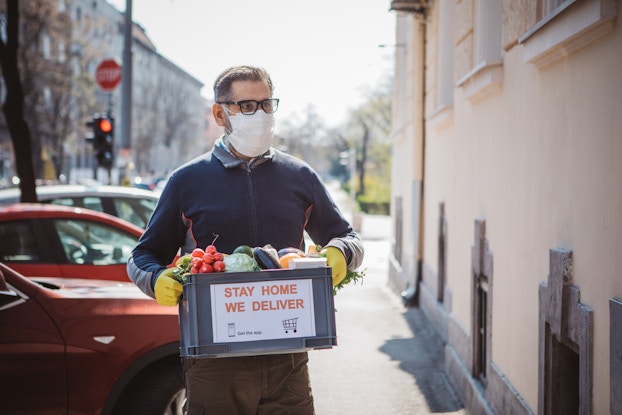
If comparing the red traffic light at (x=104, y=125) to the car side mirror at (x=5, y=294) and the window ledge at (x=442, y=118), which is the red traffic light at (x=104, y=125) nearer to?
the window ledge at (x=442, y=118)

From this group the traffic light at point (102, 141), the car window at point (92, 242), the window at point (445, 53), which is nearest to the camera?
the car window at point (92, 242)

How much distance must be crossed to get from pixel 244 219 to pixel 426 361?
571cm

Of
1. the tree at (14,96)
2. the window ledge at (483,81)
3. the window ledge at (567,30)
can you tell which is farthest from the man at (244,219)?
the tree at (14,96)

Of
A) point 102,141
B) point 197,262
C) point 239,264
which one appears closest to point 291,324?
point 239,264

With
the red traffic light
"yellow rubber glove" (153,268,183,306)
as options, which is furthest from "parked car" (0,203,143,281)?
the red traffic light

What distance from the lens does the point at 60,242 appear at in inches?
307

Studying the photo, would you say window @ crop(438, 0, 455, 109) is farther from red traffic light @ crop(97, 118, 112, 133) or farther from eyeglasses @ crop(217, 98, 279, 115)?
red traffic light @ crop(97, 118, 112, 133)

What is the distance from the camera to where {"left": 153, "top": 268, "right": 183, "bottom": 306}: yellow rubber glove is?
9.90 feet

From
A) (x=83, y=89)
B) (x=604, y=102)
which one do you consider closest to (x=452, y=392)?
(x=604, y=102)

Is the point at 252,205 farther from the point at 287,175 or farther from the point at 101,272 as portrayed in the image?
the point at 101,272

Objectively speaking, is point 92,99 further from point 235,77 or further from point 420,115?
point 235,77

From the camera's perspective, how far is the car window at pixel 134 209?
10.6 m

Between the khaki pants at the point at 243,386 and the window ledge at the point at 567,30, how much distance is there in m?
1.86

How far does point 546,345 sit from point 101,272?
4.75 meters
